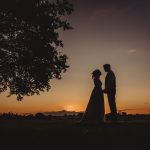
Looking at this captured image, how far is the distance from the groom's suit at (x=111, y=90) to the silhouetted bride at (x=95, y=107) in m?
1.31

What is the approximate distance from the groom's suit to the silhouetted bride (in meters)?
1.31

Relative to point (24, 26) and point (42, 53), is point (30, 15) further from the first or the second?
point (42, 53)

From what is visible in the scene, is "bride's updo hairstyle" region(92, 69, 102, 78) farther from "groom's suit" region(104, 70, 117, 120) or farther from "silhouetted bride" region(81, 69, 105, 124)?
"groom's suit" region(104, 70, 117, 120)

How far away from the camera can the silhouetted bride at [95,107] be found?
21.2 meters

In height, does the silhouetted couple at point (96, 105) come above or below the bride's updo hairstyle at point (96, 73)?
below

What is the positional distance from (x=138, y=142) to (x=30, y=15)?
16.1 meters

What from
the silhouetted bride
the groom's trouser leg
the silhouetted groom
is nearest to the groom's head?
the silhouetted groom

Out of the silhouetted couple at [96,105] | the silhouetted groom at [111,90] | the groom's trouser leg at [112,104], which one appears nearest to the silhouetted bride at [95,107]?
the silhouetted couple at [96,105]

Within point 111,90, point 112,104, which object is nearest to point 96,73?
point 111,90

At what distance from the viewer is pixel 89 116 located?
69.8 ft

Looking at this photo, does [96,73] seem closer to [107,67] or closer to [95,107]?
[107,67]

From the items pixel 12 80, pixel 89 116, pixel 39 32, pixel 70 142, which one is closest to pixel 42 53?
pixel 39 32

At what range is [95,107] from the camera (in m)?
21.4

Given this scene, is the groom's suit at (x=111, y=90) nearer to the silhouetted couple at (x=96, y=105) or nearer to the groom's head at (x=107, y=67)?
the groom's head at (x=107, y=67)
